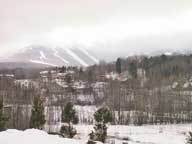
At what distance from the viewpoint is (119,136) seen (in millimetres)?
80188

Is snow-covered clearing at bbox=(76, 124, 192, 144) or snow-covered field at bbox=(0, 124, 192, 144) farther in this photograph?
snow-covered clearing at bbox=(76, 124, 192, 144)

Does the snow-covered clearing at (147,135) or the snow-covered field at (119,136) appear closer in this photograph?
the snow-covered field at (119,136)

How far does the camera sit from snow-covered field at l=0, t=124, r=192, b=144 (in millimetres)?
26656

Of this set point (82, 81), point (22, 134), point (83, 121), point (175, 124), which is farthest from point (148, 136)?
point (82, 81)

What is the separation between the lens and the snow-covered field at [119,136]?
26.7 meters

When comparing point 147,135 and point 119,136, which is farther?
point 147,135

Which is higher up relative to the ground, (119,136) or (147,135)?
(119,136)

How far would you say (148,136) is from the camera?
83.3 metres

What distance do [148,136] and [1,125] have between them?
39494mm

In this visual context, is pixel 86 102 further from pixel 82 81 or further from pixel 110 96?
pixel 82 81

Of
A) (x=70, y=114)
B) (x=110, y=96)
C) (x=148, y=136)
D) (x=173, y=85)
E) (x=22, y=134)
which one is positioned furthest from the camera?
(x=173, y=85)

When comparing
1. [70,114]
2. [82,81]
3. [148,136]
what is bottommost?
[148,136]

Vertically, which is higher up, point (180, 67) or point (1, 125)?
point (180, 67)

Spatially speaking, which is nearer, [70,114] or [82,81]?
[70,114]
